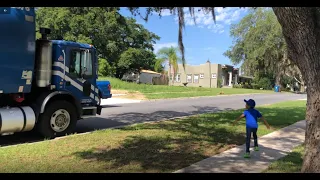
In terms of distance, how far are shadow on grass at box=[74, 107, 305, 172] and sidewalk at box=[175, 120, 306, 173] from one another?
0.24 meters

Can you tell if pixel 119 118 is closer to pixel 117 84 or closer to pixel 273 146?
pixel 273 146

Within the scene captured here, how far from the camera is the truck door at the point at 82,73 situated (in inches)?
372

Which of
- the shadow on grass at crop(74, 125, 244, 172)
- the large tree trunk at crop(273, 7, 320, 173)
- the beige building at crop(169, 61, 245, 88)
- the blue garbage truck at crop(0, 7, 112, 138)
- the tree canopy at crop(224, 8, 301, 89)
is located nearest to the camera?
the large tree trunk at crop(273, 7, 320, 173)

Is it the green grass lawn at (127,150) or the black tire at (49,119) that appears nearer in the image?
the green grass lawn at (127,150)

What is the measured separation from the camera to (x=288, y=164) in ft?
20.9

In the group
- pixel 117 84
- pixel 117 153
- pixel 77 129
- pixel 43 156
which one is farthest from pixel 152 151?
pixel 117 84

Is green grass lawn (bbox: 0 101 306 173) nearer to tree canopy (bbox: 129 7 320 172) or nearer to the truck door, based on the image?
the truck door

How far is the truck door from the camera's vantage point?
946 centimetres

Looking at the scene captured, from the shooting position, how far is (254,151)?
7.51 meters

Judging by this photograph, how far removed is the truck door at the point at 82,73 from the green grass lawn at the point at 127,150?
1.24 metres

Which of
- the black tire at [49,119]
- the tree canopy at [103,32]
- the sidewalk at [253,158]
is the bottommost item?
the sidewalk at [253,158]

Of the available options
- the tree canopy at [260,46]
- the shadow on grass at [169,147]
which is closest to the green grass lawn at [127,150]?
the shadow on grass at [169,147]

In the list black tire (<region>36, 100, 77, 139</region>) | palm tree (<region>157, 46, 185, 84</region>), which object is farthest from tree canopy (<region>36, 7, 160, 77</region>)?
black tire (<region>36, 100, 77, 139</region>)

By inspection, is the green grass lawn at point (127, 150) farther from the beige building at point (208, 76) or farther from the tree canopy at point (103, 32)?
the beige building at point (208, 76)
